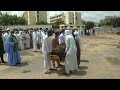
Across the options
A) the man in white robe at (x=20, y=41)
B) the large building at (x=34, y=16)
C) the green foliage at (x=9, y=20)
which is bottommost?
the man in white robe at (x=20, y=41)

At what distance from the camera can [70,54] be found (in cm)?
912

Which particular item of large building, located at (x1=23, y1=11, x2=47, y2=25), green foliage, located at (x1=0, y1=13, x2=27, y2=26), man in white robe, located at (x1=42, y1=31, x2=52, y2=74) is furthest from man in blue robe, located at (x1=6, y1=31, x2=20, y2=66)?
large building, located at (x1=23, y1=11, x2=47, y2=25)

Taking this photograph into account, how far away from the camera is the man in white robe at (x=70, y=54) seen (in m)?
9.08

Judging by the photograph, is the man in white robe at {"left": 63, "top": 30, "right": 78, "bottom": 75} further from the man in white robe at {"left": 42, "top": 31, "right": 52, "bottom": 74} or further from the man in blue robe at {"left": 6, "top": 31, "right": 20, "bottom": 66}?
the man in blue robe at {"left": 6, "top": 31, "right": 20, "bottom": 66}

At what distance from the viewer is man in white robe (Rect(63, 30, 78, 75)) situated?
908 centimetres

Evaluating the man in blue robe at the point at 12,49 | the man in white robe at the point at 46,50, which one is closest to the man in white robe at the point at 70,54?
the man in white robe at the point at 46,50

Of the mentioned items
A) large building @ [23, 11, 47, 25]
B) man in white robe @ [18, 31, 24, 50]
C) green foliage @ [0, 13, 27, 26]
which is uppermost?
large building @ [23, 11, 47, 25]

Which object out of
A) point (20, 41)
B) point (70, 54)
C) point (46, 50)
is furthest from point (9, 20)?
point (70, 54)

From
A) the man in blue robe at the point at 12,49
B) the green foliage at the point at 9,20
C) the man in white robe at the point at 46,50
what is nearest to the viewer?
the man in white robe at the point at 46,50

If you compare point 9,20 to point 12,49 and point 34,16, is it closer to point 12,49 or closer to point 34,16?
point 34,16

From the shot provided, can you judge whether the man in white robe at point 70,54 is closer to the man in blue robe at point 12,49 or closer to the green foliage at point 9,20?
the man in blue robe at point 12,49
